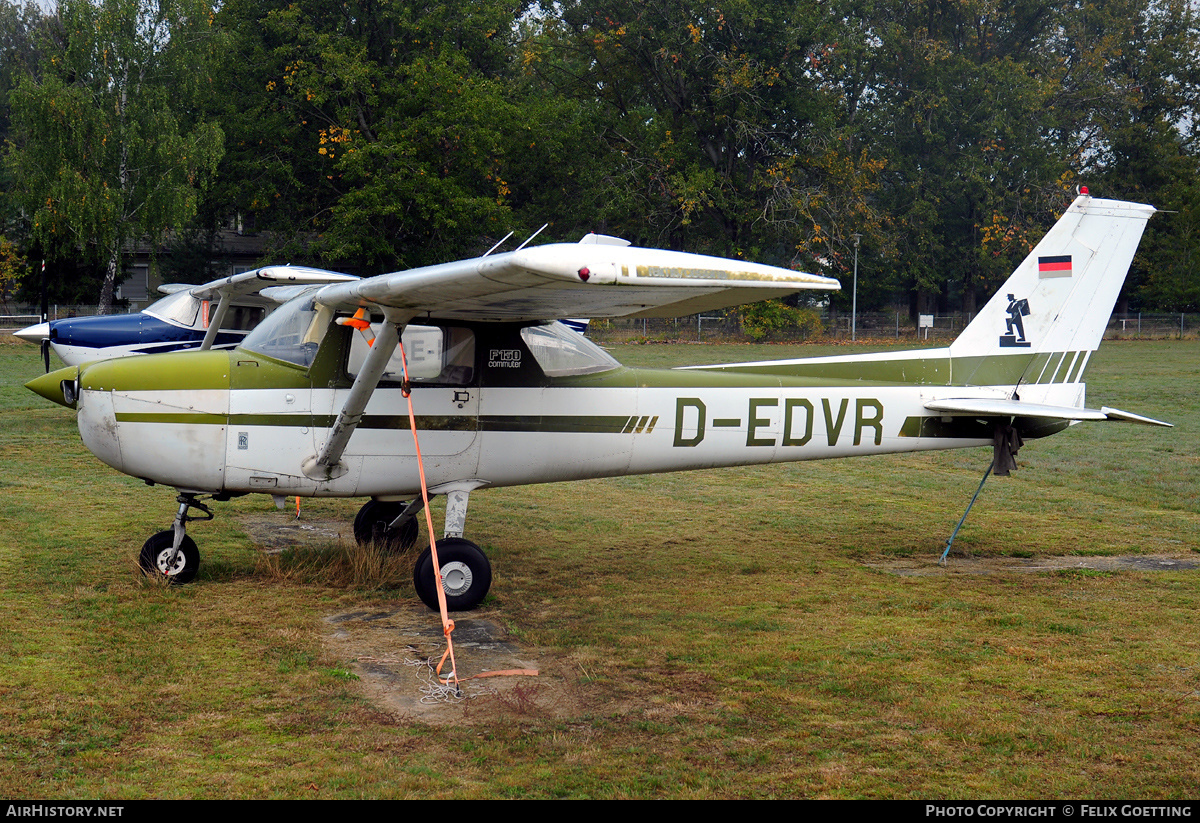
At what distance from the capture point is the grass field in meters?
4.62

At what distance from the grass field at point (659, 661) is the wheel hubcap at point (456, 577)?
1.04 feet

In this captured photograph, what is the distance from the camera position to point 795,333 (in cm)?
5153

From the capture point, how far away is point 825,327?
56750 mm

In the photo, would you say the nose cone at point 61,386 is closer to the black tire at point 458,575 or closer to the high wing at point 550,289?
the high wing at point 550,289

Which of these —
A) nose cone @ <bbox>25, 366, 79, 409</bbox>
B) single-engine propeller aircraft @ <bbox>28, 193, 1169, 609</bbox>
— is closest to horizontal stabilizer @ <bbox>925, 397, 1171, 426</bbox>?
single-engine propeller aircraft @ <bbox>28, 193, 1169, 609</bbox>

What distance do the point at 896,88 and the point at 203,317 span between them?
2130 inches

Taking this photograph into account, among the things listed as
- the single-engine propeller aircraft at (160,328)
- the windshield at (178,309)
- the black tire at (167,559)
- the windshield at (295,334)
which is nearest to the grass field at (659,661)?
the black tire at (167,559)

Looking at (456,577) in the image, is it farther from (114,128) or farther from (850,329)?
(850,329)

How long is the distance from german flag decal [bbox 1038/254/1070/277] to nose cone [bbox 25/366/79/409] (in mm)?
8068

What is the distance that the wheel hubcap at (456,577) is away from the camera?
24.0 feet

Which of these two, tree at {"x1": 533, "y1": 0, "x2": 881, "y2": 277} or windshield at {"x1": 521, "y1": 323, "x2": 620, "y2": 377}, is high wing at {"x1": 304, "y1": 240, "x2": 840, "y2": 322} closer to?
windshield at {"x1": 521, "y1": 323, "x2": 620, "y2": 377}
